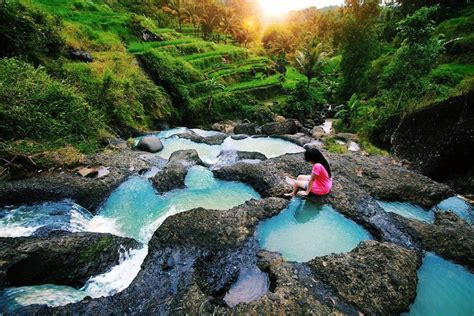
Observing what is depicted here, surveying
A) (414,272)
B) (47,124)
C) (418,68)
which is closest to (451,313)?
(414,272)

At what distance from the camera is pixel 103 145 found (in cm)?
1367

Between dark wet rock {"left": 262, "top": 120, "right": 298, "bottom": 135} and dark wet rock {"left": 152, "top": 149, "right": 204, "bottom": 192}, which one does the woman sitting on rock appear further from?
dark wet rock {"left": 262, "top": 120, "right": 298, "bottom": 135}

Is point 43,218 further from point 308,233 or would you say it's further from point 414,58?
point 414,58

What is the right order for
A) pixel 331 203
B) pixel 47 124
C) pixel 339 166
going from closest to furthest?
pixel 331 203
pixel 47 124
pixel 339 166

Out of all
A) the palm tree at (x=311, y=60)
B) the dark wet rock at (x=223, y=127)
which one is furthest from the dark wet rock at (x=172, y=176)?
the palm tree at (x=311, y=60)

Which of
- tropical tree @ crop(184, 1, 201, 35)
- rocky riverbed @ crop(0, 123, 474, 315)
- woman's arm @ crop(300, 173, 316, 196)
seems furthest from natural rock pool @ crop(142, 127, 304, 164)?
tropical tree @ crop(184, 1, 201, 35)

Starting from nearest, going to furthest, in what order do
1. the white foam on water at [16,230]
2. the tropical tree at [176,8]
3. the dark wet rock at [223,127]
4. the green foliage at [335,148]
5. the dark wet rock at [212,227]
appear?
the dark wet rock at [212,227]
the white foam on water at [16,230]
the green foliage at [335,148]
the dark wet rock at [223,127]
the tropical tree at [176,8]

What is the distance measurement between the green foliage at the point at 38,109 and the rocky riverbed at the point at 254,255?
2355 mm

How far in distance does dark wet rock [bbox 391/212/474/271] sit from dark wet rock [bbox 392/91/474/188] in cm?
540

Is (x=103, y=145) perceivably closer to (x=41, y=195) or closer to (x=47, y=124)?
(x=47, y=124)

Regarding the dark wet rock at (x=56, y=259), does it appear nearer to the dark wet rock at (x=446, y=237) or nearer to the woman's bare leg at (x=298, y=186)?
the woman's bare leg at (x=298, y=186)

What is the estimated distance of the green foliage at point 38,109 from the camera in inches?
388

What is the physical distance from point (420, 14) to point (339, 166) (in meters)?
12.3

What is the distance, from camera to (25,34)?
588 inches
